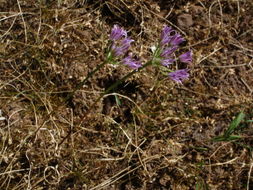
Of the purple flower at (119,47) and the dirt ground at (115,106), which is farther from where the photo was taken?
the dirt ground at (115,106)

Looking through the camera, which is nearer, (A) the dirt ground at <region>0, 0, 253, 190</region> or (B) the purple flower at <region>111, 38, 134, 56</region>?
(B) the purple flower at <region>111, 38, 134, 56</region>

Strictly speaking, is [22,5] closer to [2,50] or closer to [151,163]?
[2,50]

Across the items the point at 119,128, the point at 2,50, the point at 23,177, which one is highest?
the point at 2,50

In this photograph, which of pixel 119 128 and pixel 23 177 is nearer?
pixel 23 177

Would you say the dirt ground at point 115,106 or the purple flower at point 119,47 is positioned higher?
the purple flower at point 119,47

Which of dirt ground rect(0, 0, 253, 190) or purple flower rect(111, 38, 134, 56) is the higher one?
purple flower rect(111, 38, 134, 56)

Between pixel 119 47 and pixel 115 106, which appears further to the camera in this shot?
pixel 115 106

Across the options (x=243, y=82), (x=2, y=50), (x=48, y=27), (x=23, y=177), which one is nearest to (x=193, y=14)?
(x=243, y=82)

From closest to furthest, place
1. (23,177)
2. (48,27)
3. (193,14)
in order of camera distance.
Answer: (23,177) < (48,27) < (193,14)
